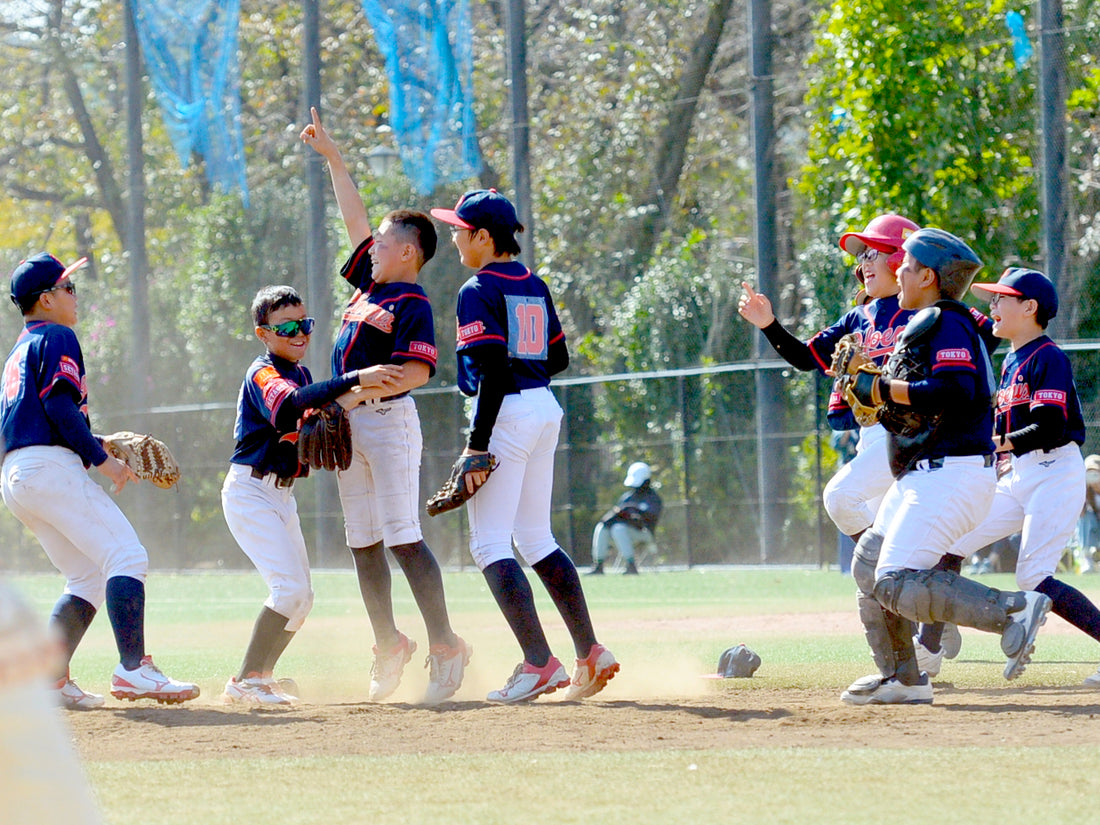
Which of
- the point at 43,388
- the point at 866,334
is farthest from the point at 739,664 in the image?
the point at 43,388

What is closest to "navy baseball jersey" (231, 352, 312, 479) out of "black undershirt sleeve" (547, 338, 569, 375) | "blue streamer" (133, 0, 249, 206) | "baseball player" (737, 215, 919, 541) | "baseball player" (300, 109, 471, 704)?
"baseball player" (300, 109, 471, 704)

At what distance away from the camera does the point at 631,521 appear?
1759cm

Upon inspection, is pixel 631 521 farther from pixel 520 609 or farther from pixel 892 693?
pixel 892 693

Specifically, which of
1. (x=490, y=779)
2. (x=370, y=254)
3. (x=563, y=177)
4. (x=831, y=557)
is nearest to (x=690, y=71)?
(x=563, y=177)

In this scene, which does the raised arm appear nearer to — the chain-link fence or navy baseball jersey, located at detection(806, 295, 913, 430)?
navy baseball jersey, located at detection(806, 295, 913, 430)

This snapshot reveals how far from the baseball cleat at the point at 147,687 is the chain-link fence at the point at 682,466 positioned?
11222 mm

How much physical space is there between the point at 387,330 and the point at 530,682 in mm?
1522

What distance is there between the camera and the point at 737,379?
17.8m

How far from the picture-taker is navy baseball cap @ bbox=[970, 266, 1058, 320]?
6.58m

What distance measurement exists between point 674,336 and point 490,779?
15.0 meters

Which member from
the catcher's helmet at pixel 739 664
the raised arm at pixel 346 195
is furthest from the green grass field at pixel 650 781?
the raised arm at pixel 346 195

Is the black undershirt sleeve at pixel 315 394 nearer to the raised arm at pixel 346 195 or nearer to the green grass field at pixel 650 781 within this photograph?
the raised arm at pixel 346 195

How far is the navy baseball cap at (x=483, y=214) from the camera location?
20.3ft

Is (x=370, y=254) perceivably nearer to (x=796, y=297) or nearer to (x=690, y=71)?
(x=796, y=297)
